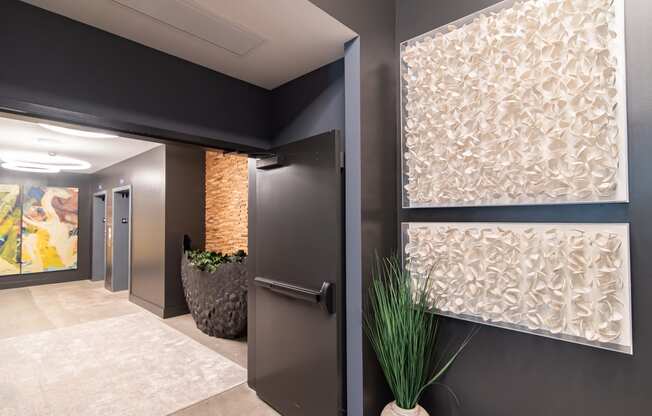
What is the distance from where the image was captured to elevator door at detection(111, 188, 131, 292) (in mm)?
6254

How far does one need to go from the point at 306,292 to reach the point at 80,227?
26.7 feet

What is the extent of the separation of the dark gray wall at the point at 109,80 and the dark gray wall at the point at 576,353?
5.11ft

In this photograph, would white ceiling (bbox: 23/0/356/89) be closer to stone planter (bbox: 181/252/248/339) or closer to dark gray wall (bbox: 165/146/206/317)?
stone planter (bbox: 181/252/248/339)

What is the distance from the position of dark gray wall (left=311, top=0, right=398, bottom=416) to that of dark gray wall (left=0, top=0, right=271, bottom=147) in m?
1.01

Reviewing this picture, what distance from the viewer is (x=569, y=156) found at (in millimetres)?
1281

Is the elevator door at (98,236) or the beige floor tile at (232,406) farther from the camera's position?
the elevator door at (98,236)

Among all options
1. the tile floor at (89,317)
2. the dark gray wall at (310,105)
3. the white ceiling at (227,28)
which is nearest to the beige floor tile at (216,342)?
the tile floor at (89,317)

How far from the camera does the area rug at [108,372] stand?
2.41 meters

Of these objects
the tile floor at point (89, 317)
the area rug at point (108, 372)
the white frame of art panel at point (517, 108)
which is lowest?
the tile floor at point (89, 317)

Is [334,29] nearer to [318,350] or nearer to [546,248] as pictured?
[546,248]

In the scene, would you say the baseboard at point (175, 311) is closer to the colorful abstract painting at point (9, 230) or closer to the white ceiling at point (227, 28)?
the white ceiling at point (227, 28)

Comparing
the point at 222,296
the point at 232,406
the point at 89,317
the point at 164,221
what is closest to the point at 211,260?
the point at 222,296

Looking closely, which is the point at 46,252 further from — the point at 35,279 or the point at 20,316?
the point at 20,316

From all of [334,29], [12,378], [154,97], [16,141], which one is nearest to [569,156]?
[334,29]
